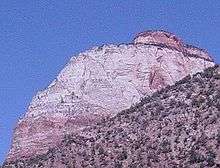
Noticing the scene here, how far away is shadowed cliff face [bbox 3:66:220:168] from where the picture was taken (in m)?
46.6

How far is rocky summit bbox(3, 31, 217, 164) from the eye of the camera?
7481 cm

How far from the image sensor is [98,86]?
78.4m

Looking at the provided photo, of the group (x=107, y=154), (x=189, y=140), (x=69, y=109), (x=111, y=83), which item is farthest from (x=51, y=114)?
(x=189, y=140)

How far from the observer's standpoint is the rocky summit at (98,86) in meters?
74.8

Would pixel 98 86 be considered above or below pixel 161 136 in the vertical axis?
above

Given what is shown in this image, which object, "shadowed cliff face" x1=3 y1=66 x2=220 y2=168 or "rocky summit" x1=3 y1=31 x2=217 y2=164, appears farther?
"rocky summit" x1=3 y1=31 x2=217 y2=164

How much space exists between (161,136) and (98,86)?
28.4 meters

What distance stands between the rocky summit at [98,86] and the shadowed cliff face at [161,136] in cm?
1348

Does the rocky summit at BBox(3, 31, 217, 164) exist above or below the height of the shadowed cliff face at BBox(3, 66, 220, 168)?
above

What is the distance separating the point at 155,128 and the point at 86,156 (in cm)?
550

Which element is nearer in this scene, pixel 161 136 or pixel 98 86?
pixel 161 136

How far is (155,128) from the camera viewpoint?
171 ft

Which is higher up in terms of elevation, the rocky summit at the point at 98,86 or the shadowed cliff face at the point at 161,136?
the rocky summit at the point at 98,86

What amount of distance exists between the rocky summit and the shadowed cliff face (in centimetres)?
1348
